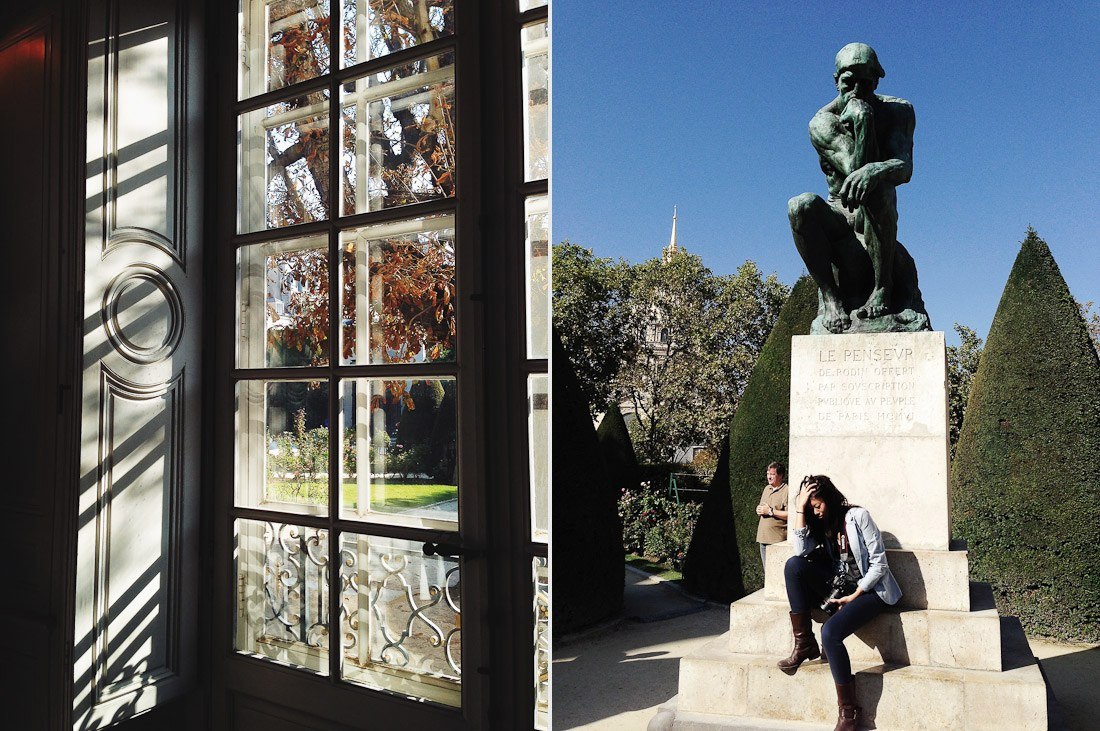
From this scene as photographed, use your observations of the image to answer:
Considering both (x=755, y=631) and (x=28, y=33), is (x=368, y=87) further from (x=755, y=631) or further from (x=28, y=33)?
(x=755, y=631)

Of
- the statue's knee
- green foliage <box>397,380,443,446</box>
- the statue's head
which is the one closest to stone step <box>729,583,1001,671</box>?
the statue's knee

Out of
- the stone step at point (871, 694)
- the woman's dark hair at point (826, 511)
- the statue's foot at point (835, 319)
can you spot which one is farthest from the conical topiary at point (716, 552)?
the woman's dark hair at point (826, 511)

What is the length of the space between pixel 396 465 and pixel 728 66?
1431 cm

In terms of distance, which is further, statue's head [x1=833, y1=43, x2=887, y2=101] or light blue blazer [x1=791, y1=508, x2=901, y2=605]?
statue's head [x1=833, y1=43, x2=887, y2=101]

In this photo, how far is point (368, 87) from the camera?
4.49 feet

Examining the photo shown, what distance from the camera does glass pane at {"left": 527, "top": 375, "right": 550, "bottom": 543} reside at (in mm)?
1228

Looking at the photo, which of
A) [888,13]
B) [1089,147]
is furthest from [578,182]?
[1089,147]

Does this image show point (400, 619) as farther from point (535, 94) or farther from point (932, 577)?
point (932, 577)

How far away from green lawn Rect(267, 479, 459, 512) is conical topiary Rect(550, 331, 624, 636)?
3538 mm

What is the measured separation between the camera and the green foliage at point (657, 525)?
22.6 feet

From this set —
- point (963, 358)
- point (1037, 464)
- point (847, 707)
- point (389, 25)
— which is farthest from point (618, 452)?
point (389, 25)

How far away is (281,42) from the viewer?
1416 millimetres

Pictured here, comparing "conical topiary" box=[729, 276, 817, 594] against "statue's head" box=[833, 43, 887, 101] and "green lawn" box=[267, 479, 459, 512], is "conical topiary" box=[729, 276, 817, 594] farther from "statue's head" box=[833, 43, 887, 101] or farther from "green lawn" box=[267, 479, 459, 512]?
"green lawn" box=[267, 479, 459, 512]

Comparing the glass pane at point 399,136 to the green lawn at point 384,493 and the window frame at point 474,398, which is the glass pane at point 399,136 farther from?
the green lawn at point 384,493
